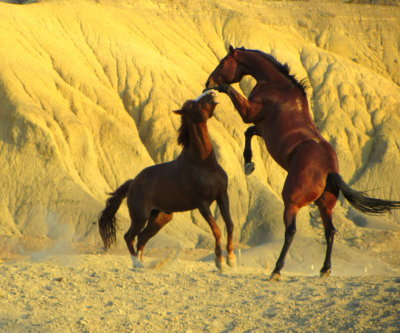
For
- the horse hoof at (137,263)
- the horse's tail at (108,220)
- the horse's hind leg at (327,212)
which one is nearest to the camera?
the horse's hind leg at (327,212)

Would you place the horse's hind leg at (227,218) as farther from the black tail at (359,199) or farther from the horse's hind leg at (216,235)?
the black tail at (359,199)

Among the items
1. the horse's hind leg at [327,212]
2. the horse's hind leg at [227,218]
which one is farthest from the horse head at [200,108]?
the horse's hind leg at [327,212]

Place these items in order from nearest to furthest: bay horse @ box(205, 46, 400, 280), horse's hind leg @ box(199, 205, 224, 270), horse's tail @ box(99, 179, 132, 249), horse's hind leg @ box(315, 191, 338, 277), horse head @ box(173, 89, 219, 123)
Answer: bay horse @ box(205, 46, 400, 280)
horse's hind leg @ box(315, 191, 338, 277)
horse's hind leg @ box(199, 205, 224, 270)
horse head @ box(173, 89, 219, 123)
horse's tail @ box(99, 179, 132, 249)

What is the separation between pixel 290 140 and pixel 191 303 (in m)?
3.84

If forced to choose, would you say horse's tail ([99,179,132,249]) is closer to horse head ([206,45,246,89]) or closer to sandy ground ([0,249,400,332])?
horse head ([206,45,246,89])

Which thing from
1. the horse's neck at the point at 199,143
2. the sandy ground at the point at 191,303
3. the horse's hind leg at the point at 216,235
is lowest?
the horse's hind leg at the point at 216,235

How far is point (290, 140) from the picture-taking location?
12977mm

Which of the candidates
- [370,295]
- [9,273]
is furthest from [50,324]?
[370,295]

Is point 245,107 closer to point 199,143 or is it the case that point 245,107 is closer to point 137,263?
point 199,143

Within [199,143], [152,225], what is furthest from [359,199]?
[152,225]

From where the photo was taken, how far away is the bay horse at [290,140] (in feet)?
40.8

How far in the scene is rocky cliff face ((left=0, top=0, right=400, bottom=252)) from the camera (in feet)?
154

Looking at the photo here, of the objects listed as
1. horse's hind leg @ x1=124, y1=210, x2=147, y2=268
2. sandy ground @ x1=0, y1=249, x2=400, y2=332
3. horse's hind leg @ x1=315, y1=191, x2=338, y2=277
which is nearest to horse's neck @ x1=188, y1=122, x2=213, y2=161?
horse's hind leg @ x1=124, y1=210, x2=147, y2=268

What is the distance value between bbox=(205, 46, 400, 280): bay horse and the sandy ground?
1.31m
